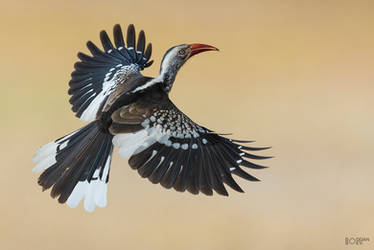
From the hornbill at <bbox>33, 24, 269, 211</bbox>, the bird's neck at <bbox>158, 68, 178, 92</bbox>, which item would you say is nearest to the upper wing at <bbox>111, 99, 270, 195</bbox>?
the hornbill at <bbox>33, 24, 269, 211</bbox>

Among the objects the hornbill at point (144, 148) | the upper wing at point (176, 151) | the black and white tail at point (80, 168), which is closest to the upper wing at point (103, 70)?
the hornbill at point (144, 148)

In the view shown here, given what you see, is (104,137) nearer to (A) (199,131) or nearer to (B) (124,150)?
(B) (124,150)

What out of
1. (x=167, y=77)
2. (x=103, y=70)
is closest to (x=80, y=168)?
(x=167, y=77)

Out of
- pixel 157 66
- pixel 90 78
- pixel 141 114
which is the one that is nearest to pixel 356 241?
pixel 141 114

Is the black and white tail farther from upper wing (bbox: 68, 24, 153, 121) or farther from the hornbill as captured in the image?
upper wing (bbox: 68, 24, 153, 121)

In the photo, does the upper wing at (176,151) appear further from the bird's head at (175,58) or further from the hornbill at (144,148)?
the bird's head at (175,58)

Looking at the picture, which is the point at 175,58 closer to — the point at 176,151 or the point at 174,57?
the point at 174,57
